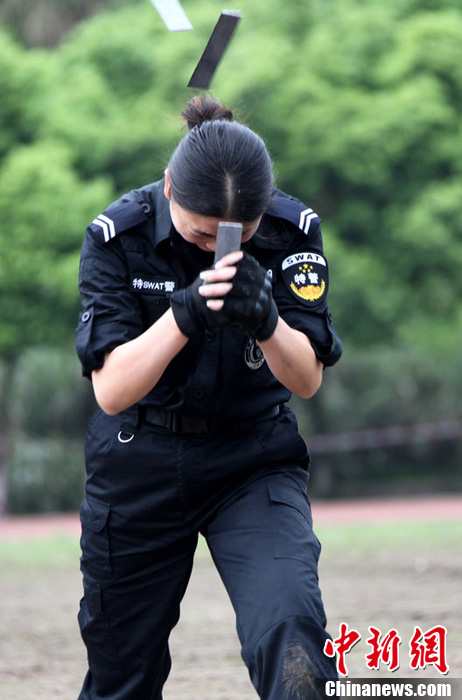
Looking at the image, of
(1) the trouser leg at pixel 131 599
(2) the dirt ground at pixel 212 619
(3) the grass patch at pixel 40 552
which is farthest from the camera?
(3) the grass patch at pixel 40 552

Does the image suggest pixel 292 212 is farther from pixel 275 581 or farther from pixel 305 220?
pixel 275 581

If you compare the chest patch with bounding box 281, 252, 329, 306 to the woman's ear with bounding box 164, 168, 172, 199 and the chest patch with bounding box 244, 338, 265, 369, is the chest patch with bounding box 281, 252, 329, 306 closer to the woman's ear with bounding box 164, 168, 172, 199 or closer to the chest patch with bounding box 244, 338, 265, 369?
the chest patch with bounding box 244, 338, 265, 369

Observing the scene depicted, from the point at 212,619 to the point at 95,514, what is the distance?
14.0ft

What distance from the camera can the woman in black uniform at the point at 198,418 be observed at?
2.88 m

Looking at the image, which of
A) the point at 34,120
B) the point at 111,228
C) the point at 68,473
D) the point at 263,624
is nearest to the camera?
the point at 263,624

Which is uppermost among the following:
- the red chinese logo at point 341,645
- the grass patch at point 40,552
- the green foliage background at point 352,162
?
the green foliage background at point 352,162

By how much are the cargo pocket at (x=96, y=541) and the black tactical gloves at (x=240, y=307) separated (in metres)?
0.76

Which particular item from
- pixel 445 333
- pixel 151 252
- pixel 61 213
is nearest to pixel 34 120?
pixel 61 213

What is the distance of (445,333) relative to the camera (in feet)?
68.6

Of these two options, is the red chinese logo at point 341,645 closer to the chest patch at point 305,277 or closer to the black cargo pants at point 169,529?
the black cargo pants at point 169,529

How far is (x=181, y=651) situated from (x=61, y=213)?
43.1 ft

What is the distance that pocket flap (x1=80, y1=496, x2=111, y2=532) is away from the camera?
3.33 m

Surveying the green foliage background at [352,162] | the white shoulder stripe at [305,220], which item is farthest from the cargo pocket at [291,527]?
the green foliage background at [352,162]

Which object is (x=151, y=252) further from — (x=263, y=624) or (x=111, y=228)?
(x=263, y=624)
